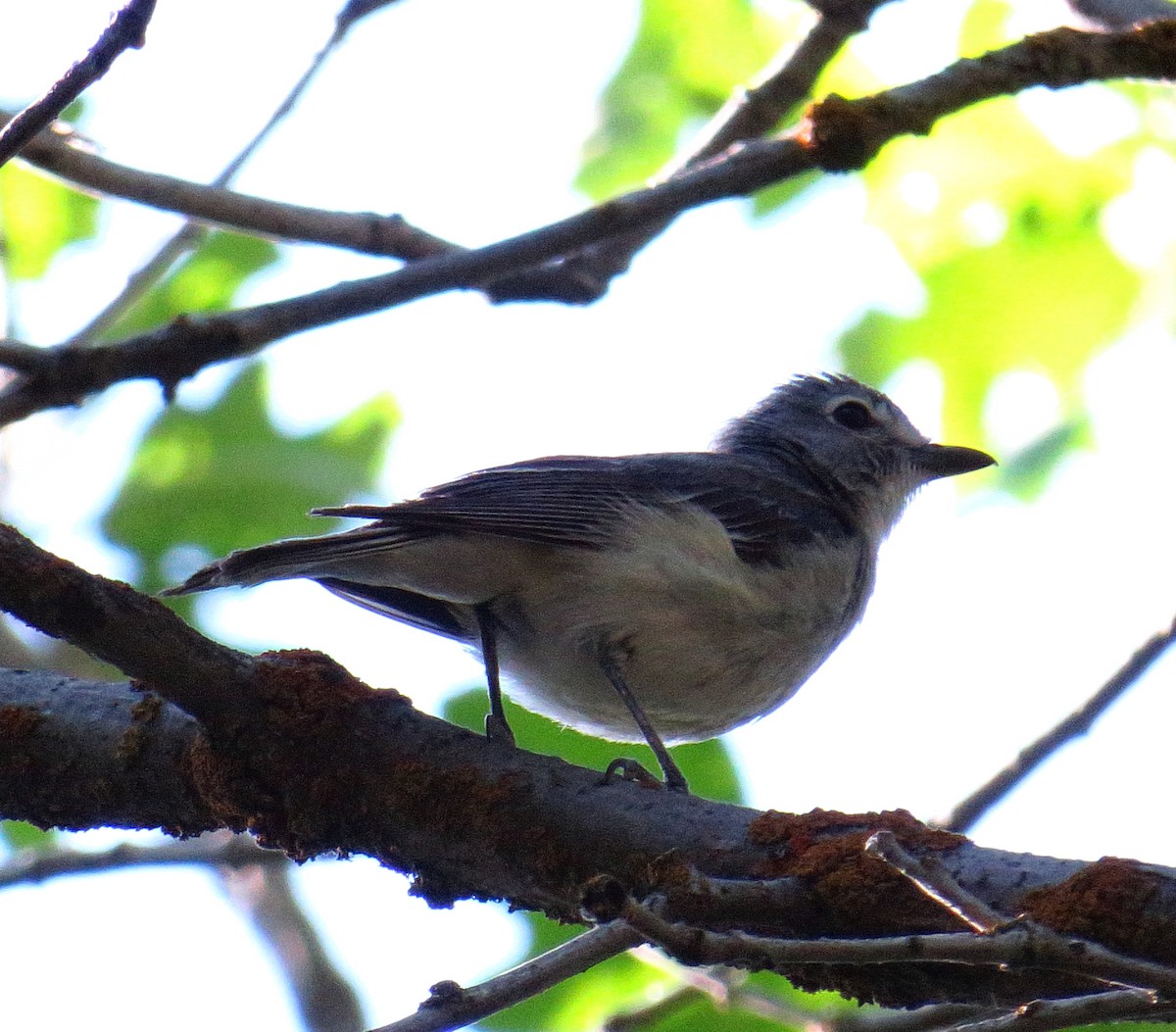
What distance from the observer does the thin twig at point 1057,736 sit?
459 centimetres

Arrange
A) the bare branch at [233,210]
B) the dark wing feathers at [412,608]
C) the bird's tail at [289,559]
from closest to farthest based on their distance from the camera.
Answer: the bare branch at [233,210] < the bird's tail at [289,559] < the dark wing feathers at [412,608]

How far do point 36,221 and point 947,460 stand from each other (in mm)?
3992

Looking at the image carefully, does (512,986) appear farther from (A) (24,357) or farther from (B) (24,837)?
(B) (24,837)

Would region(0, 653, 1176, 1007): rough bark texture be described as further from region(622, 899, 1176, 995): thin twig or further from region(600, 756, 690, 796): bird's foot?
region(622, 899, 1176, 995): thin twig

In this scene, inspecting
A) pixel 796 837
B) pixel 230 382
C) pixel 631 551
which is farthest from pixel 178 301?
pixel 796 837

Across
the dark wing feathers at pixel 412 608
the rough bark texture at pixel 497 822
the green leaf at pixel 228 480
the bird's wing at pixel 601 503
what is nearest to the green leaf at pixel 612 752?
the dark wing feathers at pixel 412 608

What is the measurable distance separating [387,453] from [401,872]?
Answer: 3492 millimetres

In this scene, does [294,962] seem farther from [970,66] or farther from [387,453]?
[970,66]

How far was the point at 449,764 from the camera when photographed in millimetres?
3314

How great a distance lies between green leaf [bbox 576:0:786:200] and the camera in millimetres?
5918

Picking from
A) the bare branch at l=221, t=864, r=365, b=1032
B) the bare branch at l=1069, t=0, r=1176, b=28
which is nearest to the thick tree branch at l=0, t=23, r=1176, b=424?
the bare branch at l=1069, t=0, r=1176, b=28

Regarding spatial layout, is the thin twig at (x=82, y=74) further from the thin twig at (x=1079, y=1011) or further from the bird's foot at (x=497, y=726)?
the thin twig at (x=1079, y=1011)

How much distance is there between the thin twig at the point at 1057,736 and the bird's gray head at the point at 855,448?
1.64 m

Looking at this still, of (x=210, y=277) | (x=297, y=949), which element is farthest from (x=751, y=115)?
(x=297, y=949)
